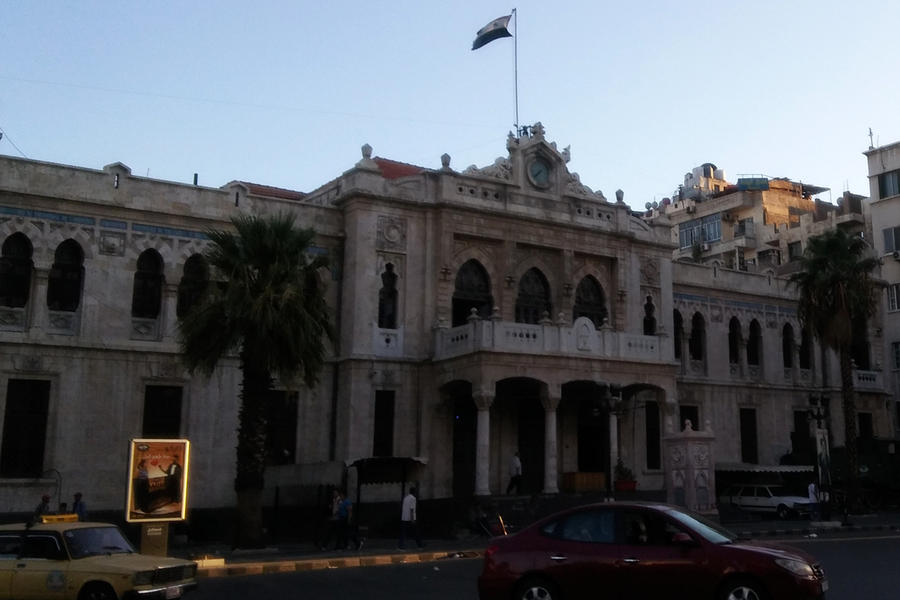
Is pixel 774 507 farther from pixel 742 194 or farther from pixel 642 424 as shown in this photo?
pixel 742 194

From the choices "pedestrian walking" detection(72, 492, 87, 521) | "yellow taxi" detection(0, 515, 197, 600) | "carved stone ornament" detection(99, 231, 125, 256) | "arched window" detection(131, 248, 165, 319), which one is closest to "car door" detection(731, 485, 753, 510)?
"arched window" detection(131, 248, 165, 319)

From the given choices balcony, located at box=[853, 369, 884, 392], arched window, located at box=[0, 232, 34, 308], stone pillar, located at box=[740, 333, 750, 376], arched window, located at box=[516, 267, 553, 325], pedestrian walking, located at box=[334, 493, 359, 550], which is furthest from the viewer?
balcony, located at box=[853, 369, 884, 392]

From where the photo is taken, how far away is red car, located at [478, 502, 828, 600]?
36.2ft

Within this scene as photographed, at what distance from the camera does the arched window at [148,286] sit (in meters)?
30.7

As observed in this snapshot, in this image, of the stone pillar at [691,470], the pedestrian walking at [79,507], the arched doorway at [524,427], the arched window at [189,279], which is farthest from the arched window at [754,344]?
the pedestrian walking at [79,507]

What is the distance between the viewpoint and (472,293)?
34.9 meters

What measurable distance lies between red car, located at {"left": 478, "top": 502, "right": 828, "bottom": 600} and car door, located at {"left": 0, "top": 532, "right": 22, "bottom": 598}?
6.51 meters

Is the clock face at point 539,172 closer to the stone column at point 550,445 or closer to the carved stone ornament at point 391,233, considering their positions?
the carved stone ornament at point 391,233

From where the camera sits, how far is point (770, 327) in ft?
151

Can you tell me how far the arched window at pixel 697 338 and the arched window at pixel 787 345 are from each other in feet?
17.9

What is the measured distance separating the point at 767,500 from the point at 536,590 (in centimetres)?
2960

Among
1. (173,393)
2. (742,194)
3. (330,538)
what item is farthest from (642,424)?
(742,194)

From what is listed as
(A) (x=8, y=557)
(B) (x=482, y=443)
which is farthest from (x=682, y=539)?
(B) (x=482, y=443)

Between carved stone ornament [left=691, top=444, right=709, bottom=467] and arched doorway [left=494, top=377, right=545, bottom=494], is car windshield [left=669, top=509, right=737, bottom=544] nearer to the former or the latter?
carved stone ornament [left=691, top=444, right=709, bottom=467]
